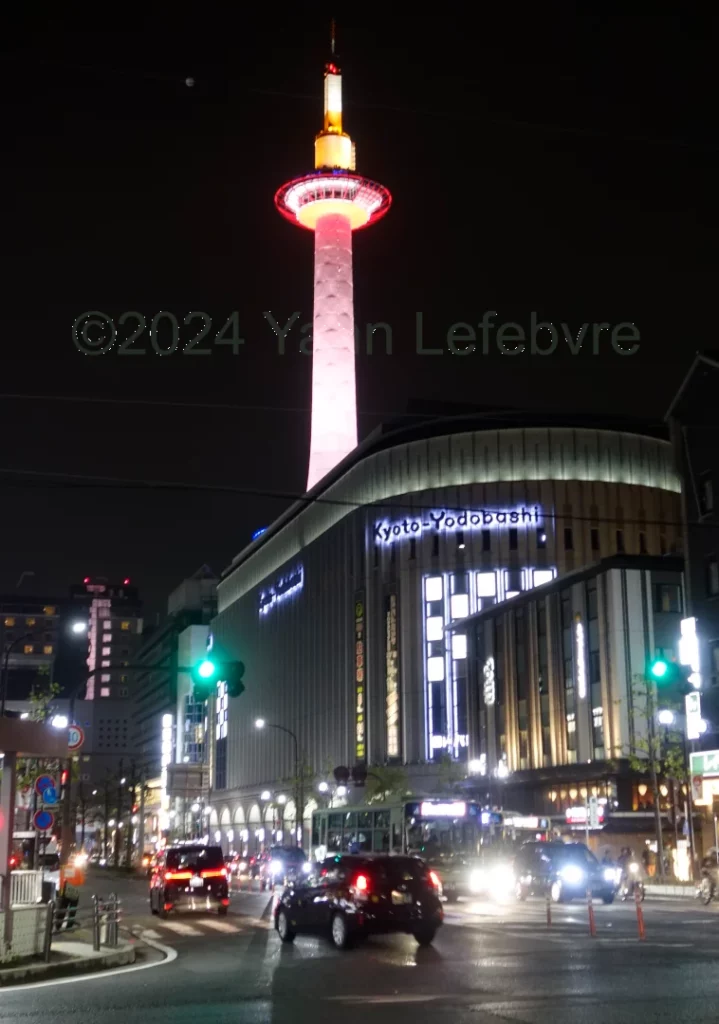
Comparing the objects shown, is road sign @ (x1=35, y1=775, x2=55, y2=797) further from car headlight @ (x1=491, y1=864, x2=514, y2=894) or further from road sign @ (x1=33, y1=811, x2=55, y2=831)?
car headlight @ (x1=491, y1=864, x2=514, y2=894)

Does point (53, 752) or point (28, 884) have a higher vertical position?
point (53, 752)

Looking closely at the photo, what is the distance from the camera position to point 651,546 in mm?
95562

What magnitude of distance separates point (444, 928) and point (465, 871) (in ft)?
56.2

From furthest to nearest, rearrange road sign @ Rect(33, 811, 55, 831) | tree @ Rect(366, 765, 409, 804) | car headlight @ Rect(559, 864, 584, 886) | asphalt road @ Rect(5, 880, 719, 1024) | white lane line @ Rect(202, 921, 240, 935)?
tree @ Rect(366, 765, 409, 804) < car headlight @ Rect(559, 864, 584, 886) < road sign @ Rect(33, 811, 55, 831) < white lane line @ Rect(202, 921, 240, 935) < asphalt road @ Rect(5, 880, 719, 1024)

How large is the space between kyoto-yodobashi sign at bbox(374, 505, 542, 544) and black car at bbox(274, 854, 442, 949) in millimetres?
69697

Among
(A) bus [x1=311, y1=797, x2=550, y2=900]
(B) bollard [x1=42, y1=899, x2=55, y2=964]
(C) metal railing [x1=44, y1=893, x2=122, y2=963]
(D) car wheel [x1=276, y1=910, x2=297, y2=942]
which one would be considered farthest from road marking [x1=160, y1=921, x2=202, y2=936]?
(A) bus [x1=311, y1=797, x2=550, y2=900]

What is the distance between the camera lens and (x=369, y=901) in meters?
23.1

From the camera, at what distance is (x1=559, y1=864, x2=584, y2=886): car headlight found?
37312 mm

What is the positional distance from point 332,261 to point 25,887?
11814cm

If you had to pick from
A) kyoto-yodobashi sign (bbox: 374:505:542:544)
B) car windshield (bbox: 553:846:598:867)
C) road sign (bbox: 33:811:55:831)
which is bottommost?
car windshield (bbox: 553:846:598:867)

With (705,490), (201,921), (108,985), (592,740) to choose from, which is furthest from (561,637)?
(108,985)

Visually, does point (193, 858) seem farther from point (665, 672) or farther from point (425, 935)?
point (665, 672)

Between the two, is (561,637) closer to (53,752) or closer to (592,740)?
(592,740)

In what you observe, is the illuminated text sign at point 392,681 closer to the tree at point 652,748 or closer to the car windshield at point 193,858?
the tree at point 652,748
